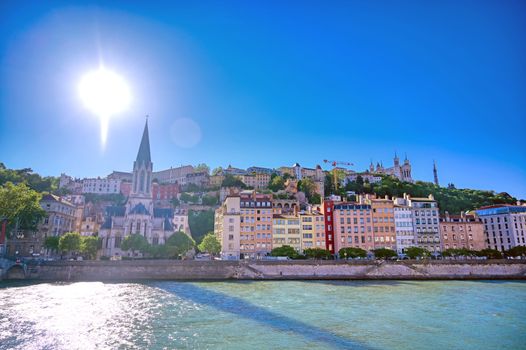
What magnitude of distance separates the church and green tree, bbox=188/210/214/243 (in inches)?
585

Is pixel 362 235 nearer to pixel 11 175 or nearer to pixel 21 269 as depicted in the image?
pixel 21 269

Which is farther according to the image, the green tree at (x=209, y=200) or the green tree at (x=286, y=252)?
the green tree at (x=209, y=200)

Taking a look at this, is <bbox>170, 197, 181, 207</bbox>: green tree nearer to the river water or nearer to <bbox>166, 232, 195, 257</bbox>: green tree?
<bbox>166, 232, 195, 257</bbox>: green tree

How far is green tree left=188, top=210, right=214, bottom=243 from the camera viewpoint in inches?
4144

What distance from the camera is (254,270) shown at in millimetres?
57031

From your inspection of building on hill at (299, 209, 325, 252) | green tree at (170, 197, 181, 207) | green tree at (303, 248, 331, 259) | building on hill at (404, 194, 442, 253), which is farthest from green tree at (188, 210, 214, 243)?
building on hill at (404, 194, 442, 253)

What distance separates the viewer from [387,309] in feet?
98.8

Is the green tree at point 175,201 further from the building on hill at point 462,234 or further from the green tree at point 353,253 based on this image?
the building on hill at point 462,234

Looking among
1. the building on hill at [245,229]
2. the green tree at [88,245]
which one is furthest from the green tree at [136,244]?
the building on hill at [245,229]

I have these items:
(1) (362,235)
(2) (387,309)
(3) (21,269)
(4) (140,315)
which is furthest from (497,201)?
(3) (21,269)

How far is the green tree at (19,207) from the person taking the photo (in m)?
54.4

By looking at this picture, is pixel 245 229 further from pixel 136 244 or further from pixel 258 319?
pixel 258 319

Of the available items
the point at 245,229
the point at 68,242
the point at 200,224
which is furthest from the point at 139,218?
the point at 245,229

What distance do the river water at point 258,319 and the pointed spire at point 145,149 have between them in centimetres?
4838
